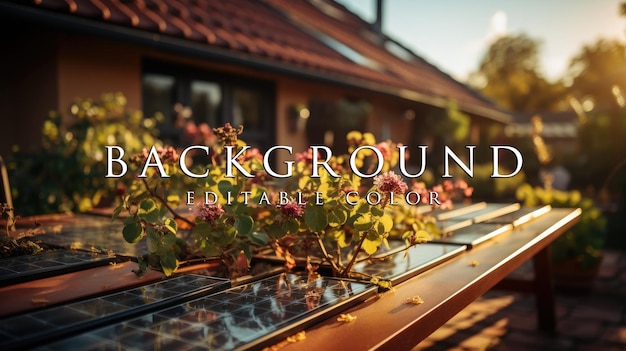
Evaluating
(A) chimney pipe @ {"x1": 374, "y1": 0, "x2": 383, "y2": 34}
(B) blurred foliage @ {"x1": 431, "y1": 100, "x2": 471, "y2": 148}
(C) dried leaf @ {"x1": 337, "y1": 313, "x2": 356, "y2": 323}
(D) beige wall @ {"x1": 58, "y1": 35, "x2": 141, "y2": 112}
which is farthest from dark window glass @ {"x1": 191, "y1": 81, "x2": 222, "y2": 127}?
(A) chimney pipe @ {"x1": 374, "y1": 0, "x2": 383, "y2": 34}

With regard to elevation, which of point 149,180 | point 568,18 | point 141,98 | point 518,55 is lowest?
point 149,180

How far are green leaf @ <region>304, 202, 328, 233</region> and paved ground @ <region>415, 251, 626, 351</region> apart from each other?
201cm

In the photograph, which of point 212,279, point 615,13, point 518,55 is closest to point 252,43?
point 615,13

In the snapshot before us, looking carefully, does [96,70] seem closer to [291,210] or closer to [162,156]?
[162,156]

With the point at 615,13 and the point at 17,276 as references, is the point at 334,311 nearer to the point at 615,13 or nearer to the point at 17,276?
the point at 17,276

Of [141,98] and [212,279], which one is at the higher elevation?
[141,98]

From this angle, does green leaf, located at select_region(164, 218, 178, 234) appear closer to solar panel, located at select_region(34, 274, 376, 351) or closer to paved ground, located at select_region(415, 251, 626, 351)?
solar panel, located at select_region(34, 274, 376, 351)

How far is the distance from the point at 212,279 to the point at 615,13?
11.3 ft

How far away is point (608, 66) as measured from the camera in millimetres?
39594

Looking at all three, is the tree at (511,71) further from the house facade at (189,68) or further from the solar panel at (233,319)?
the solar panel at (233,319)

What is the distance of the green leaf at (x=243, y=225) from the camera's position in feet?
4.52

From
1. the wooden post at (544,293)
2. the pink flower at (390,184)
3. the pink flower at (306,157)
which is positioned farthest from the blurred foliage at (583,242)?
the pink flower at (390,184)

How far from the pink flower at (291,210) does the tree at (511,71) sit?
43427mm

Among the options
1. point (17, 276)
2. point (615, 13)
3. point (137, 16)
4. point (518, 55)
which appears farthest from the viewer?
point (518, 55)
